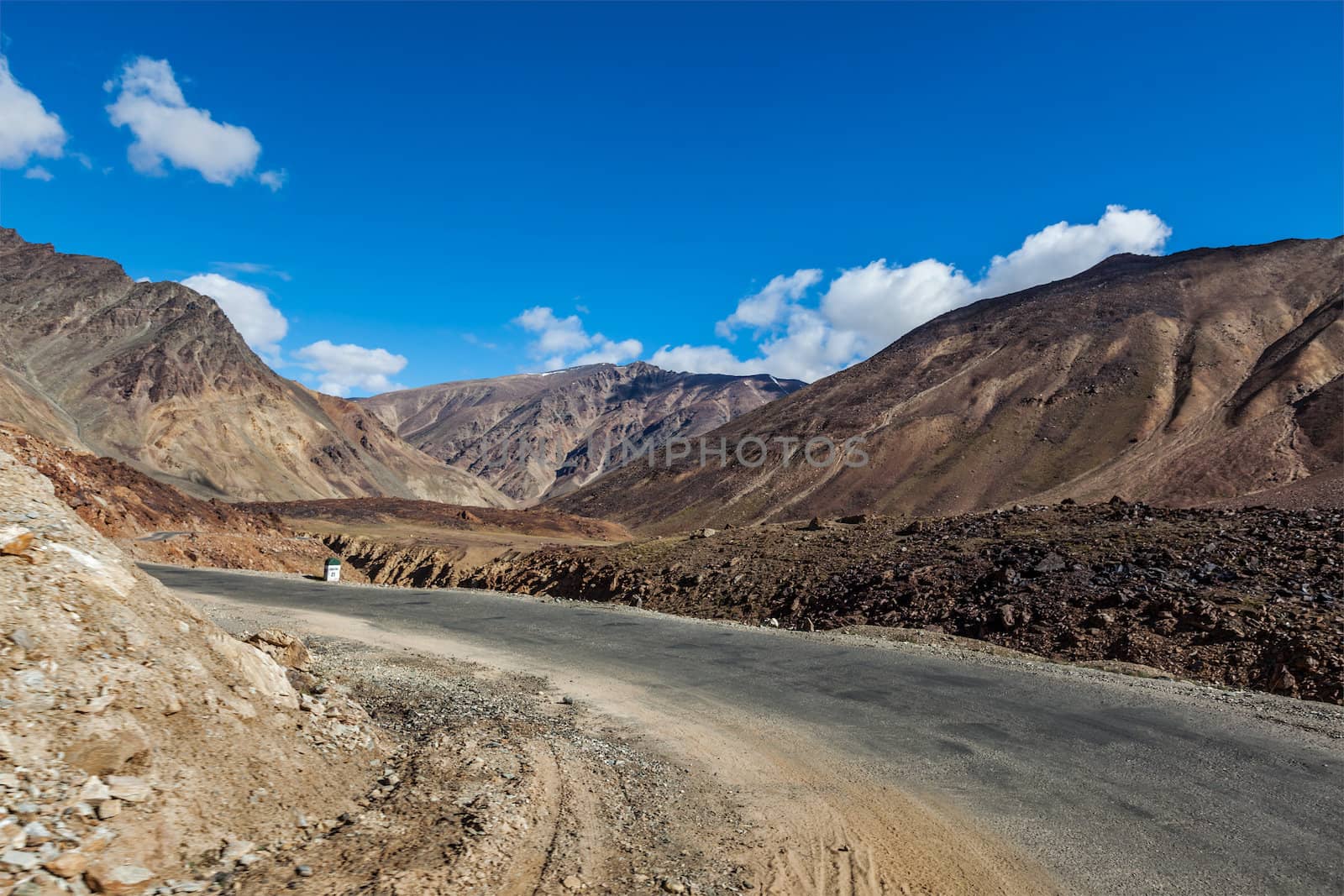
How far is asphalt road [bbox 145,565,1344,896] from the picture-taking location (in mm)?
6047

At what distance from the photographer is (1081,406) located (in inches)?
2879

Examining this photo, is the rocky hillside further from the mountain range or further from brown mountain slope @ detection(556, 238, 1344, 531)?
the mountain range

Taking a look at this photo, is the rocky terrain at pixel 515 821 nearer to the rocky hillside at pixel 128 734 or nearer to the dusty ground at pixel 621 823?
the dusty ground at pixel 621 823

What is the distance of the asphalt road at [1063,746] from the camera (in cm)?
605

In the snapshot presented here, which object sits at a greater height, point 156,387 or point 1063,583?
point 156,387

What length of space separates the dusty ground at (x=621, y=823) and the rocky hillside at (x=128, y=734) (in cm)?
41

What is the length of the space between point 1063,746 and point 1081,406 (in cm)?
7380

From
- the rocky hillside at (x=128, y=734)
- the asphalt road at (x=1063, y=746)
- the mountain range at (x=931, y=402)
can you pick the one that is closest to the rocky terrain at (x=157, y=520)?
the asphalt road at (x=1063, y=746)

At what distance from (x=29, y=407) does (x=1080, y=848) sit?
298 feet

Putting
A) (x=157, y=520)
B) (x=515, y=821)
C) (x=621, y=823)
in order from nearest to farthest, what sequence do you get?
(x=515, y=821) → (x=621, y=823) → (x=157, y=520)

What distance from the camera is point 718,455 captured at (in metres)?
95.4

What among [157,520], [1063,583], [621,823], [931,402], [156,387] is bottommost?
[621,823]

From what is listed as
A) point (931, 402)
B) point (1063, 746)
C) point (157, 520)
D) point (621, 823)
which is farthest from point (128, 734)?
point (931, 402)

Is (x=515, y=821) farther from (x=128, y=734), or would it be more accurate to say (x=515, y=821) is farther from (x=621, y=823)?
(x=128, y=734)
